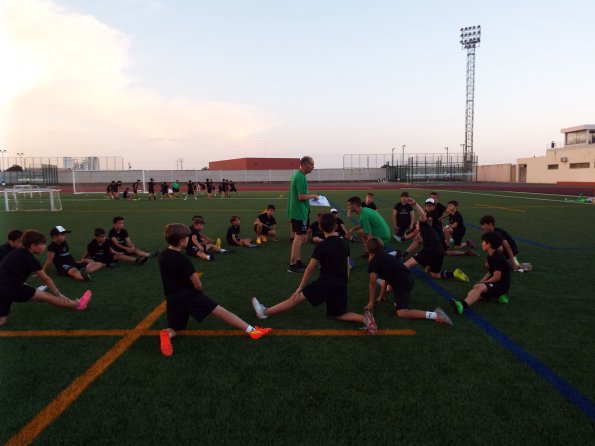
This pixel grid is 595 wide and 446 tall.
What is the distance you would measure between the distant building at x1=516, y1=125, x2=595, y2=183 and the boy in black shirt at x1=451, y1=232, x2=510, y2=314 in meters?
48.8

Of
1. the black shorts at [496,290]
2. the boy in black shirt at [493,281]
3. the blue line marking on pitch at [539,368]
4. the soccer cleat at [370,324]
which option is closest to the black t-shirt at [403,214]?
the boy in black shirt at [493,281]

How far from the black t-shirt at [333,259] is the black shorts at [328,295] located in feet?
0.26

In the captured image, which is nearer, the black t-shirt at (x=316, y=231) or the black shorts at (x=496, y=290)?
the black shorts at (x=496, y=290)

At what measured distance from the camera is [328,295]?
4418mm

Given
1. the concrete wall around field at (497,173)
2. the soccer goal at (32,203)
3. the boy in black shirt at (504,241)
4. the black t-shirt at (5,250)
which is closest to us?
the black t-shirt at (5,250)

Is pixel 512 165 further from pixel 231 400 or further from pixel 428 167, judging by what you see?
pixel 231 400

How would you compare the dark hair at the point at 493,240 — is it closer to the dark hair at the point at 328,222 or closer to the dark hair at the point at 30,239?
the dark hair at the point at 328,222

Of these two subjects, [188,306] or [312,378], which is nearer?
[312,378]

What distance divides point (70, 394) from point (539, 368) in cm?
399

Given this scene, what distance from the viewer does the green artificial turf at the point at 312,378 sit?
2639 millimetres

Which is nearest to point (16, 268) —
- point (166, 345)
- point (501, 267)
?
point (166, 345)

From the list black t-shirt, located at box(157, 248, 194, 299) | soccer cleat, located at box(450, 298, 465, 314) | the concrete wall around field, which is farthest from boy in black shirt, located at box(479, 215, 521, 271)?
the concrete wall around field

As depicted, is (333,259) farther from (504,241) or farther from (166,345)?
(504,241)

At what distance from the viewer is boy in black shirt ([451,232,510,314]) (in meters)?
4.96
